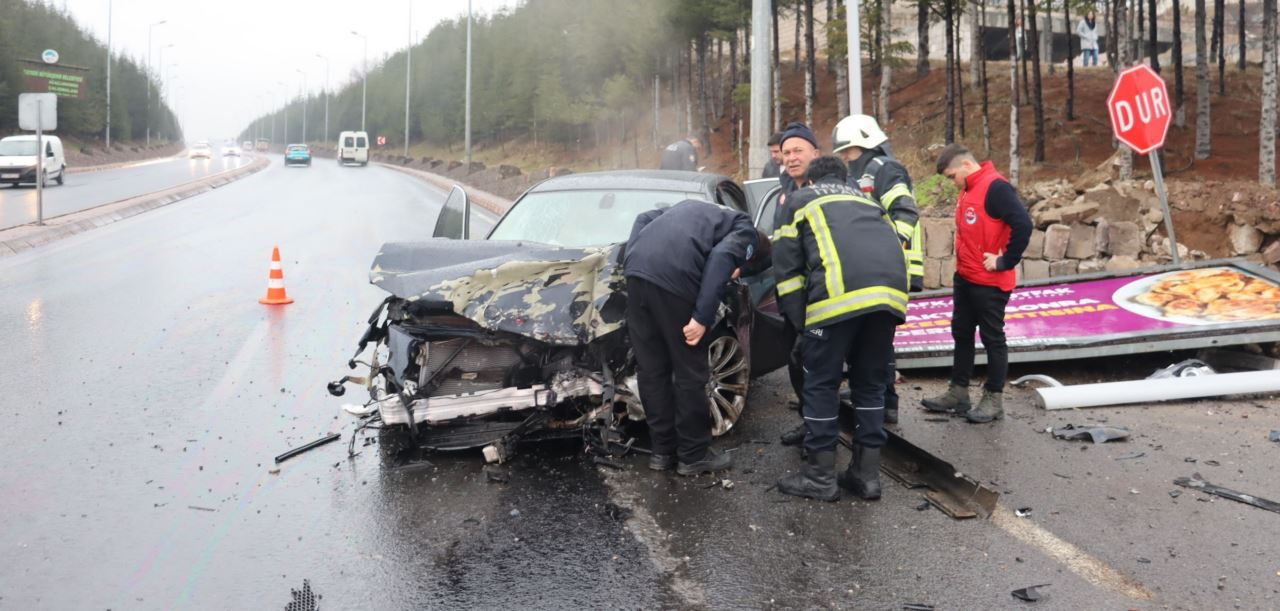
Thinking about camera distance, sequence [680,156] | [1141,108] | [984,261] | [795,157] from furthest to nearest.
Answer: [680,156], [1141,108], [984,261], [795,157]

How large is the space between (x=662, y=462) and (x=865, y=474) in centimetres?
109

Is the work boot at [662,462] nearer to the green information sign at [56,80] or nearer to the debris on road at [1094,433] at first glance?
the debris on road at [1094,433]

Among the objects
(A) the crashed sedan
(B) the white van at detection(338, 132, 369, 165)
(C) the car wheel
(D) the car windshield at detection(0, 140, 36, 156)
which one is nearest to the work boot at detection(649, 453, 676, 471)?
(A) the crashed sedan

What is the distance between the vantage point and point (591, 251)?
5457 mm

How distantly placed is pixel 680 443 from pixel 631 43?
38.4m

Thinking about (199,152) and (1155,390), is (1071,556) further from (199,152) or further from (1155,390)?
(199,152)

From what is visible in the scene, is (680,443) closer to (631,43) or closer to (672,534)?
(672,534)

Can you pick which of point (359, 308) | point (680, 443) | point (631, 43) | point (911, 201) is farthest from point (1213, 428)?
point (631, 43)

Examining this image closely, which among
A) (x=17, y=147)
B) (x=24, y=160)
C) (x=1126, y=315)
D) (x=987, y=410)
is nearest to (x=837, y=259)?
(x=987, y=410)

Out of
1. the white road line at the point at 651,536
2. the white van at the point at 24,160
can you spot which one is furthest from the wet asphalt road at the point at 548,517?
the white van at the point at 24,160

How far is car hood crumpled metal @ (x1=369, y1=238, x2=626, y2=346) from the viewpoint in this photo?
16.6 feet

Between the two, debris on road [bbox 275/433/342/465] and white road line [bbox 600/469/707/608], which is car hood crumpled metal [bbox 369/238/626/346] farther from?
debris on road [bbox 275/433/342/465]

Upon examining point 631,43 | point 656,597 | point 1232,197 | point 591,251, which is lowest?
point 656,597

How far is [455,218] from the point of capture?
7.12m
